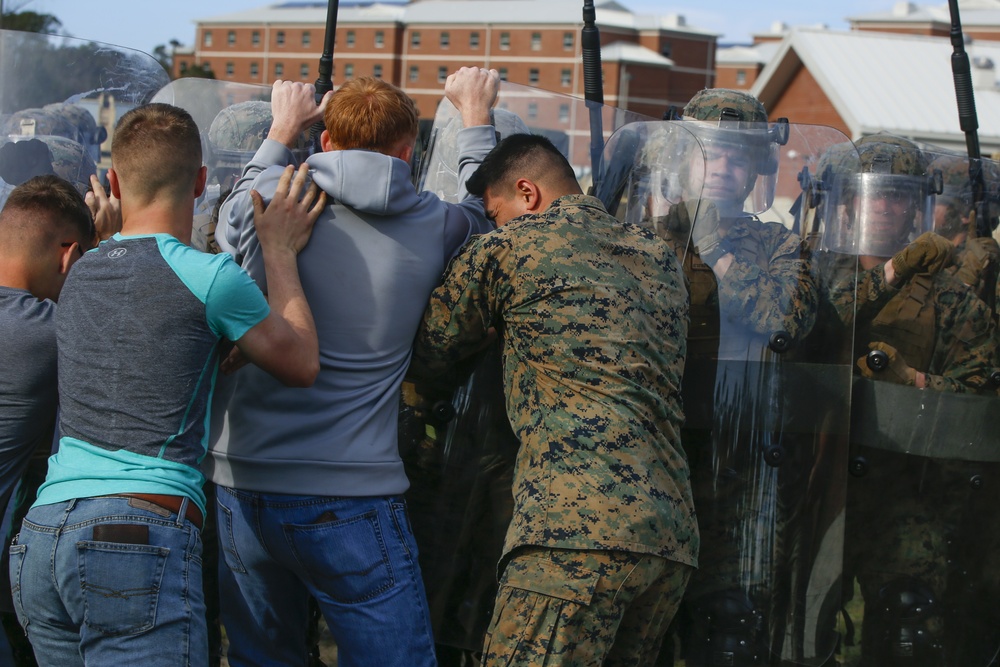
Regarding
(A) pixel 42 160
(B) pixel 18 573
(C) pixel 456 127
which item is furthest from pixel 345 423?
(A) pixel 42 160

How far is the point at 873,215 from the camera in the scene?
3.48m

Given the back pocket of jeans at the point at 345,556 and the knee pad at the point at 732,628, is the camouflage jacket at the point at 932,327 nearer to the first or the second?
the knee pad at the point at 732,628

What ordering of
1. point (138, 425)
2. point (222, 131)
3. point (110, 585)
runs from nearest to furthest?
point (110, 585) → point (138, 425) → point (222, 131)

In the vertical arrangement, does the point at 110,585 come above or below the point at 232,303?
below

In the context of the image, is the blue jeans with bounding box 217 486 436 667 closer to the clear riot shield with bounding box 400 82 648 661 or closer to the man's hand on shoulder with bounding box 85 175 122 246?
the clear riot shield with bounding box 400 82 648 661

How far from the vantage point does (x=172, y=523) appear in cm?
228

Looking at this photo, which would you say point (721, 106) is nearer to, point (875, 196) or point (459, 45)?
point (875, 196)

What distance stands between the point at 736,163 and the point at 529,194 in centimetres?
86

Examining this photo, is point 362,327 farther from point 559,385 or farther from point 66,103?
point 66,103

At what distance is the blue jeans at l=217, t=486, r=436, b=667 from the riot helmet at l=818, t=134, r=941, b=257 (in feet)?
5.39

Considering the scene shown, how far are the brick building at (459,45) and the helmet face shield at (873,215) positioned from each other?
7829 centimetres

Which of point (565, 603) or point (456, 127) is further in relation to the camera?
point (456, 127)

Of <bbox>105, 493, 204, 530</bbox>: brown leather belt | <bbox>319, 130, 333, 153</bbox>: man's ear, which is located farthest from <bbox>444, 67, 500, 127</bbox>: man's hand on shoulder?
<bbox>105, 493, 204, 530</bbox>: brown leather belt

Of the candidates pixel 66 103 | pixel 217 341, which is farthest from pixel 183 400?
pixel 66 103
